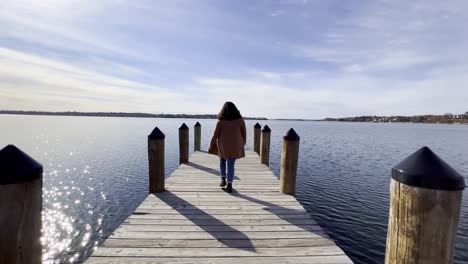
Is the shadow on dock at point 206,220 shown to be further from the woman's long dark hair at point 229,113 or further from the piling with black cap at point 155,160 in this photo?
the woman's long dark hair at point 229,113

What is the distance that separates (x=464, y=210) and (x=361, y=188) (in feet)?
12.3

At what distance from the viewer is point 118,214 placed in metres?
9.48

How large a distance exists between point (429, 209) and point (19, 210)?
2.80 m

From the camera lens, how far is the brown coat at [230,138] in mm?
6062

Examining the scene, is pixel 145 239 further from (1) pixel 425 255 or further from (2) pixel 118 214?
(2) pixel 118 214

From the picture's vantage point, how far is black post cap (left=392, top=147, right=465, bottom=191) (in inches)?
67.8

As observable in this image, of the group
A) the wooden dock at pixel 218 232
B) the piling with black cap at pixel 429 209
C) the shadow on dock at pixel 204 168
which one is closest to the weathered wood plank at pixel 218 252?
the wooden dock at pixel 218 232

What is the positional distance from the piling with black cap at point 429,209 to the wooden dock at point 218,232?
171cm

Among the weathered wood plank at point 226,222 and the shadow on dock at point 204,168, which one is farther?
the shadow on dock at point 204,168

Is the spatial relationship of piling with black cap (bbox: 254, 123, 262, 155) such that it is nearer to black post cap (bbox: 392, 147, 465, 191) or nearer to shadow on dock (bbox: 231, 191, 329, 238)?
shadow on dock (bbox: 231, 191, 329, 238)

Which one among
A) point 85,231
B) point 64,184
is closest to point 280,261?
point 85,231

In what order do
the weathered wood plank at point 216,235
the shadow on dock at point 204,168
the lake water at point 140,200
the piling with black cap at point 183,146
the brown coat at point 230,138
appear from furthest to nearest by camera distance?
the piling with black cap at point 183,146, the shadow on dock at point 204,168, the lake water at point 140,200, the brown coat at point 230,138, the weathered wood plank at point 216,235

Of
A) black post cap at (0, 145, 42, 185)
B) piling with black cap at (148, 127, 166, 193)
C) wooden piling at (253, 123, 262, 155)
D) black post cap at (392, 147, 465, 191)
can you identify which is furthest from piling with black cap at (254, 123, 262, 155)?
black post cap at (0, 145, 42, 185)

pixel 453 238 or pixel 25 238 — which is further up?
pixel 453 238
